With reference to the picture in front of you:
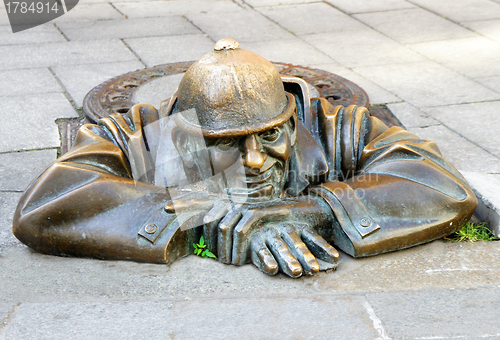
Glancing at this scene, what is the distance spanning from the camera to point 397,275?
255 cm

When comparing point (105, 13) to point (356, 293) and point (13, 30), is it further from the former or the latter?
point (356, 293)

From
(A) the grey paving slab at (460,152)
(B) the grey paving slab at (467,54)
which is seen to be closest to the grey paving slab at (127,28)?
(B) the grey paving slab at (467,54)

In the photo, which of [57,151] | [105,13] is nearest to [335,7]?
[105,13]

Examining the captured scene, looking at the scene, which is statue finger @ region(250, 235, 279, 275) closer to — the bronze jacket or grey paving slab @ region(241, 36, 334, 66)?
the bronze jacket

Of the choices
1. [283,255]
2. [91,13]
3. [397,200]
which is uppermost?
[397,200]

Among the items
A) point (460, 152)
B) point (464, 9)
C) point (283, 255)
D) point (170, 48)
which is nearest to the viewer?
point (283, 255)

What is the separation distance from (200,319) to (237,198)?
0.65m

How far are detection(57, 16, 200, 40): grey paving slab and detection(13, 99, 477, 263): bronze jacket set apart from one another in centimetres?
364

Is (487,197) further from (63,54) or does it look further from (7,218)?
(63,54)

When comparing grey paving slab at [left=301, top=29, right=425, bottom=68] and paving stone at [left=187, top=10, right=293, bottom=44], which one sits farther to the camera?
paving stone at [left=187, top=10, right=293, bottom=44]

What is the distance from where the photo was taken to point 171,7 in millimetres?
7469

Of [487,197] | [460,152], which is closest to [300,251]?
[487,197]

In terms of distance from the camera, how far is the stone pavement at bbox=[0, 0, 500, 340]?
2281mm

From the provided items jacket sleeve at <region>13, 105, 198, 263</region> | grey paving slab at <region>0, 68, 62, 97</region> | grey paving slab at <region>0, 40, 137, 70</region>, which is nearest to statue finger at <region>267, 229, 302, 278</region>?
jacket sleeve at <region>13, 105, 198, 263</region>
